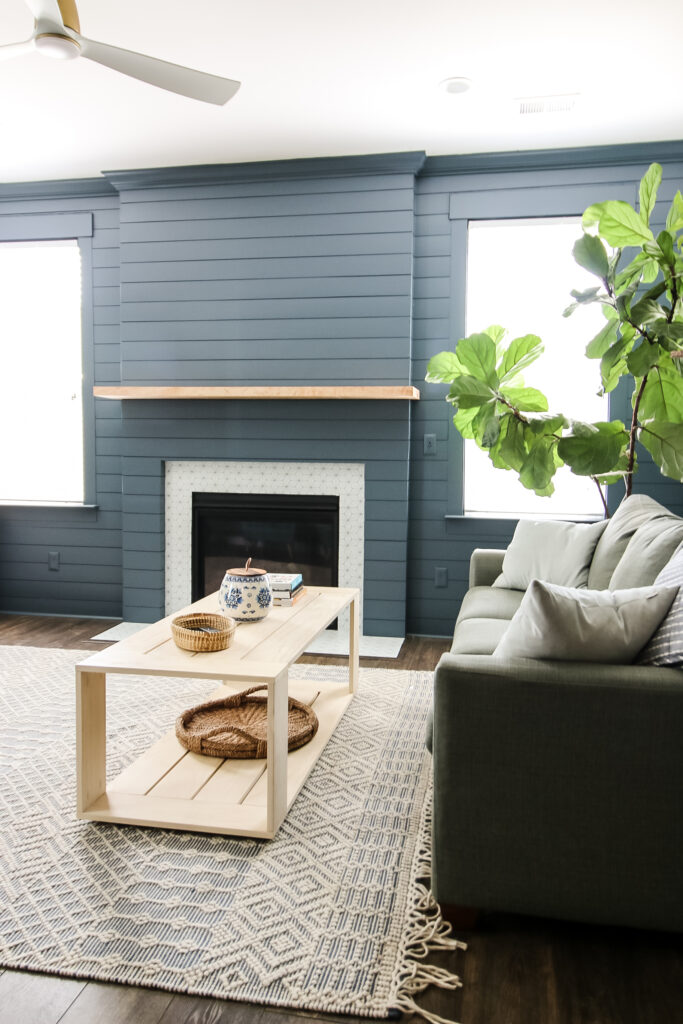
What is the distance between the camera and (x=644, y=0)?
2.64m

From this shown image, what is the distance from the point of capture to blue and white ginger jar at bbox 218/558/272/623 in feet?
8.49

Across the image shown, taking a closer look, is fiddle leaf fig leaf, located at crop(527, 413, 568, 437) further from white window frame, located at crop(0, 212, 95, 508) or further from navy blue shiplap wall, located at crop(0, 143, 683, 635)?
white window frame, located at crop(0, 212, 95, 508)

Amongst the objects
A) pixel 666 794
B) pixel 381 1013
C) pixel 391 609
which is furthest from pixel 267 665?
pixel 391 609

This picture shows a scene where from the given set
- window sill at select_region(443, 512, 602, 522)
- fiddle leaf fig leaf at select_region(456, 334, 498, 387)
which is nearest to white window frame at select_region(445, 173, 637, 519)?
window sill at select_region(443, 512, 602, 522)

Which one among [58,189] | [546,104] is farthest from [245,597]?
[58,189]

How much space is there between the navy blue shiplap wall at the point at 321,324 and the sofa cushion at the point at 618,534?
1.32 m

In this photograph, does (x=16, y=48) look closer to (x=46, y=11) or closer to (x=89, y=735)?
(x=46, y=11)

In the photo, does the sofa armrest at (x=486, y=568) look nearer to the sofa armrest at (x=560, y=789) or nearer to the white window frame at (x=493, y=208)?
the white window frame at (x=493, y=208)

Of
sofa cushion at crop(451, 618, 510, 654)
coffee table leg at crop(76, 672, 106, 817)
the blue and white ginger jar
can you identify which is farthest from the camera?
the blue and white ginger jar

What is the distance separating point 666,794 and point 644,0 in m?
2.66

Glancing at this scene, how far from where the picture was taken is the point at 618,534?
271cm

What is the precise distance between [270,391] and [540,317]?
157 centimetres

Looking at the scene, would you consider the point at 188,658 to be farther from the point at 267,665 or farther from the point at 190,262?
the point at 190,262

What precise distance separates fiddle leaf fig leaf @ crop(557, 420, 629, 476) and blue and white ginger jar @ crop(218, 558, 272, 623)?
1.16 m
